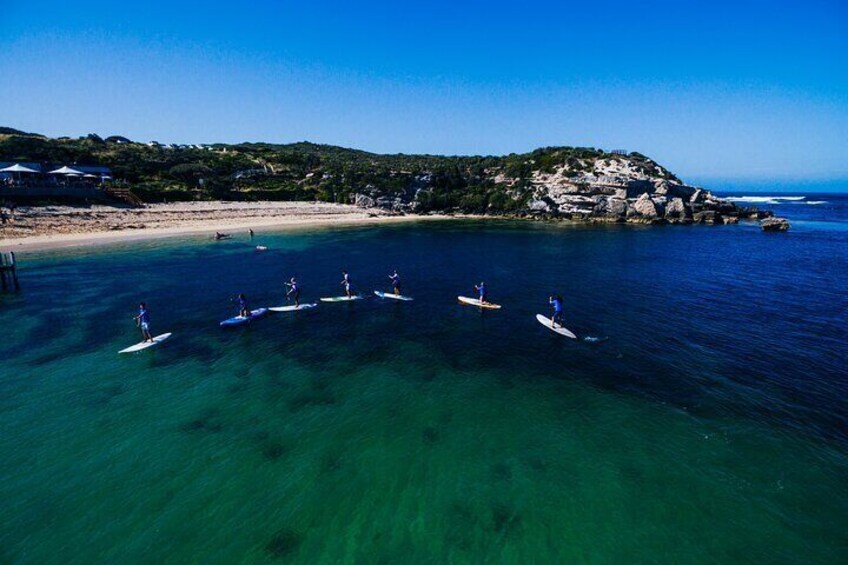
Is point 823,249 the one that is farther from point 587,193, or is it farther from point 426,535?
point 426,535

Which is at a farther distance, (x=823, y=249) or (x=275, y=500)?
(x=823, y=249)

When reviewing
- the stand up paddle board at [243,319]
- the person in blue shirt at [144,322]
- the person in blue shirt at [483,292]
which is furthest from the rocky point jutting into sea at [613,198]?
the person in blue shirt at [144,322]

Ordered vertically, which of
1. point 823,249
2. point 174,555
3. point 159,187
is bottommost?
point 174,555

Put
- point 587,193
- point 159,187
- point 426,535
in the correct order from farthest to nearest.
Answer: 1. point 587,193
2. point 159,187
3. point 426,535

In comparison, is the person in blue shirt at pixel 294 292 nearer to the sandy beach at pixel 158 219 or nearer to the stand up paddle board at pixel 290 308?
the stand up paddle board at pixel 290 308

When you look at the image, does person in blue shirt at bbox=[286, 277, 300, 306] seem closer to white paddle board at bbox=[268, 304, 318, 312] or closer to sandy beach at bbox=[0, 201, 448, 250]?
white paddle board at bbox=[268, 304, 318, 312]

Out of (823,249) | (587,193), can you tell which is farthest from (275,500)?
(587,193)

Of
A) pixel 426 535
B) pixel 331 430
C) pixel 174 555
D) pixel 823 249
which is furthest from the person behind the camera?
pixel 823 249

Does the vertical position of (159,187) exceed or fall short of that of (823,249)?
it exceeds it
